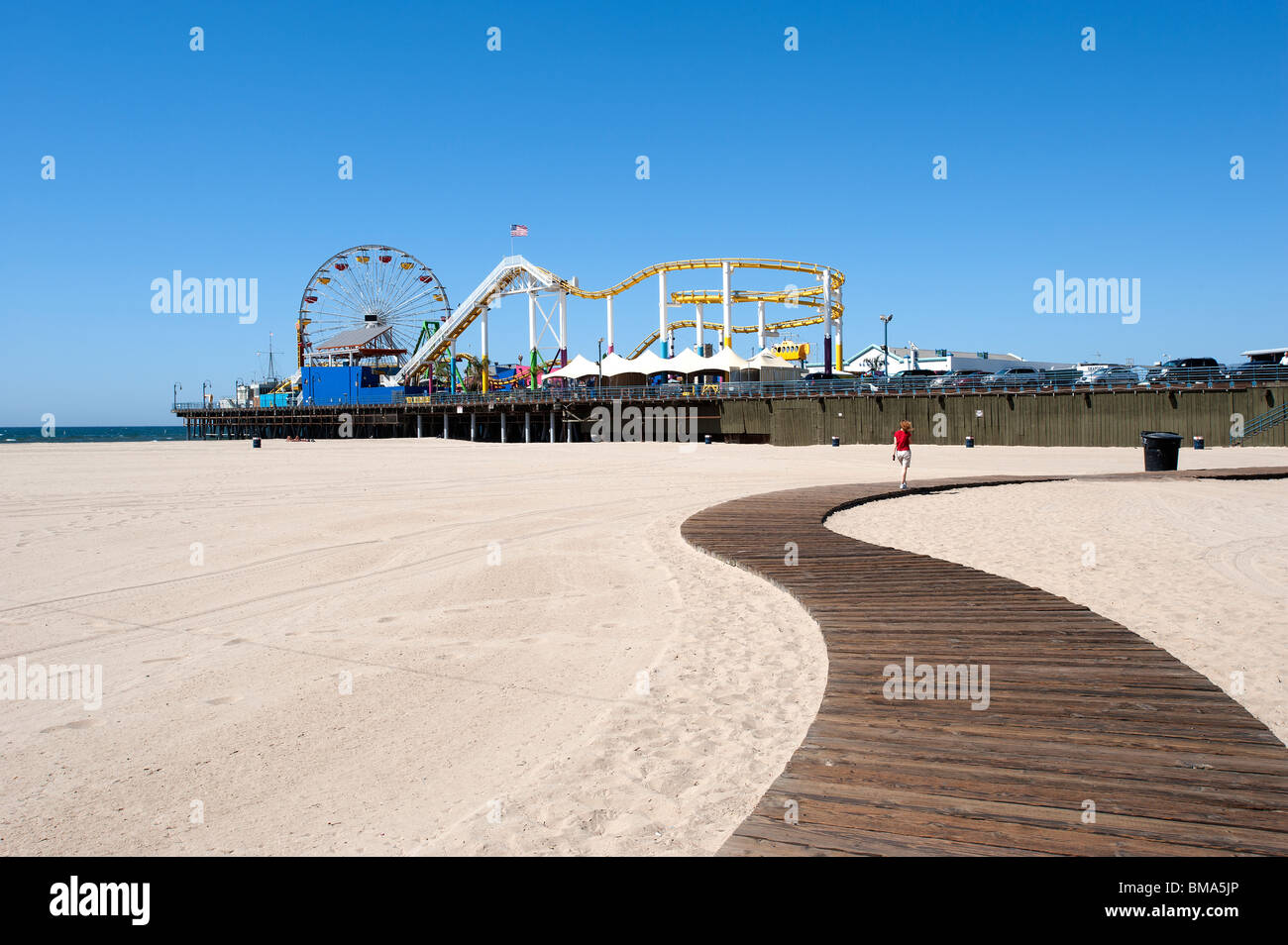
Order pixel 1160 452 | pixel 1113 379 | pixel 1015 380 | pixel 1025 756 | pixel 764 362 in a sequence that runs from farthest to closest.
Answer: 1. pixel 764 362
2. pixel 1015 380
3. pixel 1113 379
4. pixel 1160 452
5. pixel 1025 756

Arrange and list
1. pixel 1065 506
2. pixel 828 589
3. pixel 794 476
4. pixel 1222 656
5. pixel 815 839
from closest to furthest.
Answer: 1. pixel 815 839
2. pixel 1222 656
3. pixel 828 589
4. pixel 1065 506
5. pixel 794 476

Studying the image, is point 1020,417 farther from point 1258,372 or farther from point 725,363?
point 725,363

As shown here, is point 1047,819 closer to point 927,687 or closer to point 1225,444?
point 927,687

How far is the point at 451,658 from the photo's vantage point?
583cm

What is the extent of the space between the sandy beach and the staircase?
21.5m

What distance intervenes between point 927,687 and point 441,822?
8.44 ft

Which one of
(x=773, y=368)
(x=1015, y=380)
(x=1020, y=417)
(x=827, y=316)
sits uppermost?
(x=827, y=316)

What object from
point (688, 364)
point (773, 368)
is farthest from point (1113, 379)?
point (688, 364)

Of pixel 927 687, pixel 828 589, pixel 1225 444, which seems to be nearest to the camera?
pixel 927 687

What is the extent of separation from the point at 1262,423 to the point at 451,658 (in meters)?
36.4

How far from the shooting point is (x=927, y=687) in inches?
167

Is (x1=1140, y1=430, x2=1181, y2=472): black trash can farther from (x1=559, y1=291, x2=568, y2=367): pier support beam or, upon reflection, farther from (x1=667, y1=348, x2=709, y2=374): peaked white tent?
(x1=559, y1=291, x2=568, y2=367): pier support beam

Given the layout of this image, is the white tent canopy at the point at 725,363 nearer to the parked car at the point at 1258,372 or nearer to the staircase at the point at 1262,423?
the parked car at the point at 1258,372
